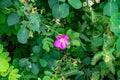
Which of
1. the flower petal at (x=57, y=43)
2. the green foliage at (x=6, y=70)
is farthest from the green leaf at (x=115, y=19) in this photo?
the green foliage at (x=6, y=70)

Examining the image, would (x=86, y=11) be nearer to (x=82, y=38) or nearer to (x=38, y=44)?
(x=82, y=38)

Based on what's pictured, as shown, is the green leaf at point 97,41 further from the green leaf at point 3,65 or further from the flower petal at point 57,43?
the green leaf at point 3,65

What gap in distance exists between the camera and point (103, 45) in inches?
85.2

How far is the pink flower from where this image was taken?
2.16 m

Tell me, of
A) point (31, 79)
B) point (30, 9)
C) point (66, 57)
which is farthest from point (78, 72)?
point (30, 9)

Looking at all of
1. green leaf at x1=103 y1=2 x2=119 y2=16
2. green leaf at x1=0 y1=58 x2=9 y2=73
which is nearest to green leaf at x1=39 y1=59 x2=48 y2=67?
green leaf at x1=0 y1=58 x2=9 y2=73

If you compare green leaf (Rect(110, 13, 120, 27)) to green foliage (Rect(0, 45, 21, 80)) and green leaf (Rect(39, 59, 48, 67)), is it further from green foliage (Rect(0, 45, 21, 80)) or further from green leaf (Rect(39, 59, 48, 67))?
green foliage (Rect(0, 45, 21, 80))

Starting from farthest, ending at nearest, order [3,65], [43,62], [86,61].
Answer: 1. [86,61]
2. [43,62]
3. [3,65]

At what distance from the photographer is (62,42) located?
2154 millimetres

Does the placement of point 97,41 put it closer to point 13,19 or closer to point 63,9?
point 63,9

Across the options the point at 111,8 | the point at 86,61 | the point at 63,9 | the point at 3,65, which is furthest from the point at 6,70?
the point at 111,8

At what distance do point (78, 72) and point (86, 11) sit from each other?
423 millimetres

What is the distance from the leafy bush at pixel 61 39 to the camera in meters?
2.01

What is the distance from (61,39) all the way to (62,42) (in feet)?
0.07
